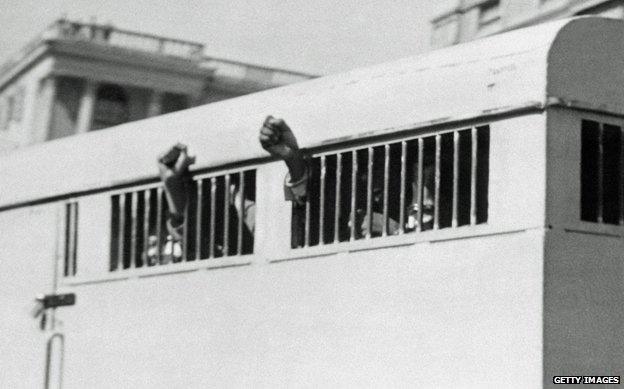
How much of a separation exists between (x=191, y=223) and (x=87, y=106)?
143 feet

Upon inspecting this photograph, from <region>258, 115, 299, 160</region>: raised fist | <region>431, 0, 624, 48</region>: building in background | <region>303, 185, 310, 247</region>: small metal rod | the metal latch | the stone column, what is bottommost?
the metal latch

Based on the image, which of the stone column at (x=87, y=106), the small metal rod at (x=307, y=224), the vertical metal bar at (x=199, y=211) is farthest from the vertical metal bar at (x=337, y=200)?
the stone column at (x=87, y=106)

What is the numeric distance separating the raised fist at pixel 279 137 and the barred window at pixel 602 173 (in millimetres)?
1545

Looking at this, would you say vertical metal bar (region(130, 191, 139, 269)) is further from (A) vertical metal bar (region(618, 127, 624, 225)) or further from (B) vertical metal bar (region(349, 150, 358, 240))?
(A) vertical metal bar (region(618, 127, 624, 225))

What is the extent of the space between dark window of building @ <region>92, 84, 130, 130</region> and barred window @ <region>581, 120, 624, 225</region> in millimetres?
46046

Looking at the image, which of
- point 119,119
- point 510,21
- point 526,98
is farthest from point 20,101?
point 526,98

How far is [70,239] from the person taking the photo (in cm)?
898

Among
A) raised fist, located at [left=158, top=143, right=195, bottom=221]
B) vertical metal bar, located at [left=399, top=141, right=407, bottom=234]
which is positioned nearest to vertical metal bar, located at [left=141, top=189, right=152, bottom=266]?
raised fist, located at [left=158, top=143, right=195, bottom=221]

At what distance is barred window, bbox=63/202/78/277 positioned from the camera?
29.3ft

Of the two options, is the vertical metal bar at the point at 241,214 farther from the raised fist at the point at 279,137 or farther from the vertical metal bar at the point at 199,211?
the raised fist at the point at 279,137

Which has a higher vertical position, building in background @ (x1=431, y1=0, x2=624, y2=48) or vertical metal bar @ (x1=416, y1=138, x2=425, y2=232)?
building in background @ (x1=431, y1=0, x2=624, y2=48)

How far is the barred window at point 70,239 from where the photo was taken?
29.3ft

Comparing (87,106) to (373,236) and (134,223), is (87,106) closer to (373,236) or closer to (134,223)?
(134,223)

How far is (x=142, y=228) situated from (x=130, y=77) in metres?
43.5
